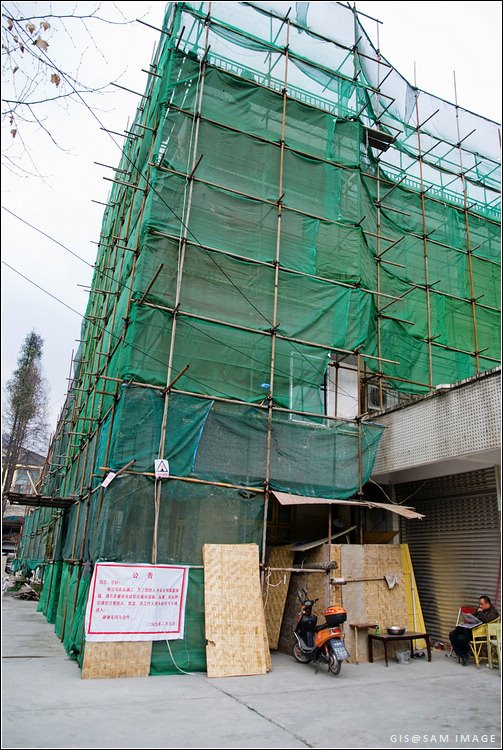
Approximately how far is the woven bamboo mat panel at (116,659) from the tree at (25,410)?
71.4 ft

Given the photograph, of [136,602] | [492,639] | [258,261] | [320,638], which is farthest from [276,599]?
[258,261]

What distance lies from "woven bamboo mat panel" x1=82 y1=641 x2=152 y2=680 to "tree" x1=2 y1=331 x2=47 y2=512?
21.7 meters

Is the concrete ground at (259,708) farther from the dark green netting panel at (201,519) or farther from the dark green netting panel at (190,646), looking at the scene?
the dark green netting panel at (201,519)

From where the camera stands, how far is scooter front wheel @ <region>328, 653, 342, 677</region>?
23.7ft

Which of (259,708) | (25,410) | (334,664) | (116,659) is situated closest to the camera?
(259,708)

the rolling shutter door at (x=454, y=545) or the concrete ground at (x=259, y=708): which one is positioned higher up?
the rolling shutter door at (x=454, y=545)

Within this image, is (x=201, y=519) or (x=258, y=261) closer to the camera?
(x=201, y=519)

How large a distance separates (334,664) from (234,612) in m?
1.48

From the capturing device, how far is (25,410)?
2939 centimetres

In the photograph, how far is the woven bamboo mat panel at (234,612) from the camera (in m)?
7.42

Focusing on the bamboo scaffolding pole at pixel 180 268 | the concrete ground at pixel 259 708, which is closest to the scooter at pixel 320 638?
the concrete ground at pixel 259 708

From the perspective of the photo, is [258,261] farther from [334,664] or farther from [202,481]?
[334,664]

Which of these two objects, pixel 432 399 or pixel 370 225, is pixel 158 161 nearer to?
pixel 370 225

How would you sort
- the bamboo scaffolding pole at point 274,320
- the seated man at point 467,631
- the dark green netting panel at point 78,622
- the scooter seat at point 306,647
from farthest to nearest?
the bamboo scaffolding pole at point 274,320
the seated man at point 467,631
the dark green netting panel at point 78,622
the scooter seat at point 306,647
